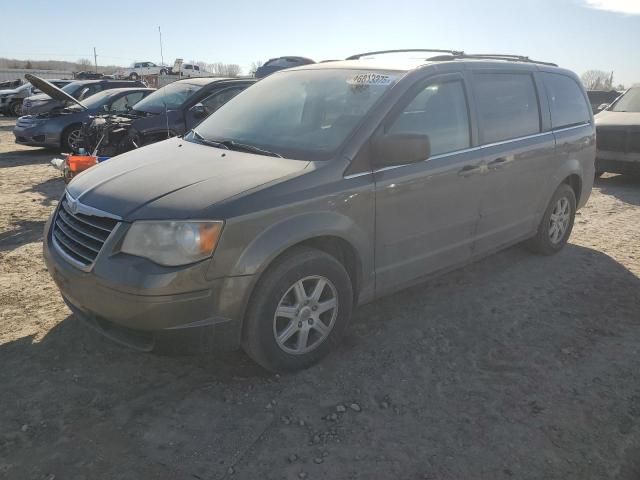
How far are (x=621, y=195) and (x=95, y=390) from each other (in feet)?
26.8

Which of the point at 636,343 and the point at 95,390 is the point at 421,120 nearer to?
the point at 636,343

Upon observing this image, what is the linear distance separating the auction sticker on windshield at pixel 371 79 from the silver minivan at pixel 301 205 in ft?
0.05

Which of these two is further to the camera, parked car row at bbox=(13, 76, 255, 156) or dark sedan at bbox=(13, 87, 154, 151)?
dark sedan at bbox=(13, 87, 154, 151)

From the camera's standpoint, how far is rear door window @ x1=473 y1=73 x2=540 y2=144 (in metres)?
4.04

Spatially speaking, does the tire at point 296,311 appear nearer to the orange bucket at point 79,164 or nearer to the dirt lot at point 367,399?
the dirt lot at point 367,399

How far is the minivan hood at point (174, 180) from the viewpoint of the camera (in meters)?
2.72

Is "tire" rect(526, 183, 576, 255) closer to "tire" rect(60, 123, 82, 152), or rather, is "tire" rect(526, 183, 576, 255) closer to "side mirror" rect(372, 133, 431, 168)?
"side mirror" rect(372, 133, 431, 168)

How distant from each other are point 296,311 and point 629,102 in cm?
977

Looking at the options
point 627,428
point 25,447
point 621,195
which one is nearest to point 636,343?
point 627,428

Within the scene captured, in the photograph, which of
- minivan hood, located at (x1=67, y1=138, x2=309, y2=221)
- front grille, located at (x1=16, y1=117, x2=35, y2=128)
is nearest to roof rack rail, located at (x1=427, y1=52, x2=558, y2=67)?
minivan hood, located at (x1=67, y1=138, x2=309, y2=221)

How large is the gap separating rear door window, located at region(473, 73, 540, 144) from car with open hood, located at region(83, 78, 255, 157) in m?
4.60

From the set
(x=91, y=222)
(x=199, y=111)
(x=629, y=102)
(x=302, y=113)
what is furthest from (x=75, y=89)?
(x=629, y=102)

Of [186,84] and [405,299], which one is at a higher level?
[186,84]

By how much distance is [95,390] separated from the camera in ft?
9.67
